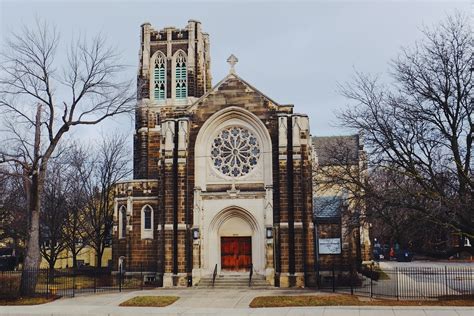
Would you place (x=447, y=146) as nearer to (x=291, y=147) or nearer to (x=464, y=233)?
(x=464, y=233)

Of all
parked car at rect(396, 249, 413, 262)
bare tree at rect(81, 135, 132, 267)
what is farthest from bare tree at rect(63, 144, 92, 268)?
parked car at rect(396, 249, 413, 262)

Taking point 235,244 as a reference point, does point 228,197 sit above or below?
above

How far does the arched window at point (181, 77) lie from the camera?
3944cm

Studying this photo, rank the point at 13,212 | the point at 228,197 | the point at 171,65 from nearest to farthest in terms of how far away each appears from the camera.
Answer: the point at 228,197
the point at 171,65
the point at 13,212

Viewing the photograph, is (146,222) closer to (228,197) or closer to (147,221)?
(147,221)

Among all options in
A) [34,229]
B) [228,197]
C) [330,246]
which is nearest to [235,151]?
[228,197]

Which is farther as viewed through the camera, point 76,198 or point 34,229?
point 76,198

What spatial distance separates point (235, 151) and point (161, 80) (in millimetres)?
11296

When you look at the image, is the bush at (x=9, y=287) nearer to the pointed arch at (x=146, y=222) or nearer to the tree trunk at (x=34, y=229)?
the tree trunk at (x=34, y=229)

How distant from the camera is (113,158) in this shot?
46.3 metres

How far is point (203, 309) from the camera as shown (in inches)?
827

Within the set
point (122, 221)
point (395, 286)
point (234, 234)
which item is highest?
point (122, 221)

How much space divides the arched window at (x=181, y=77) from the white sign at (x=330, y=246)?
14.6 meters

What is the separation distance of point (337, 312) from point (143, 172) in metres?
21.6
